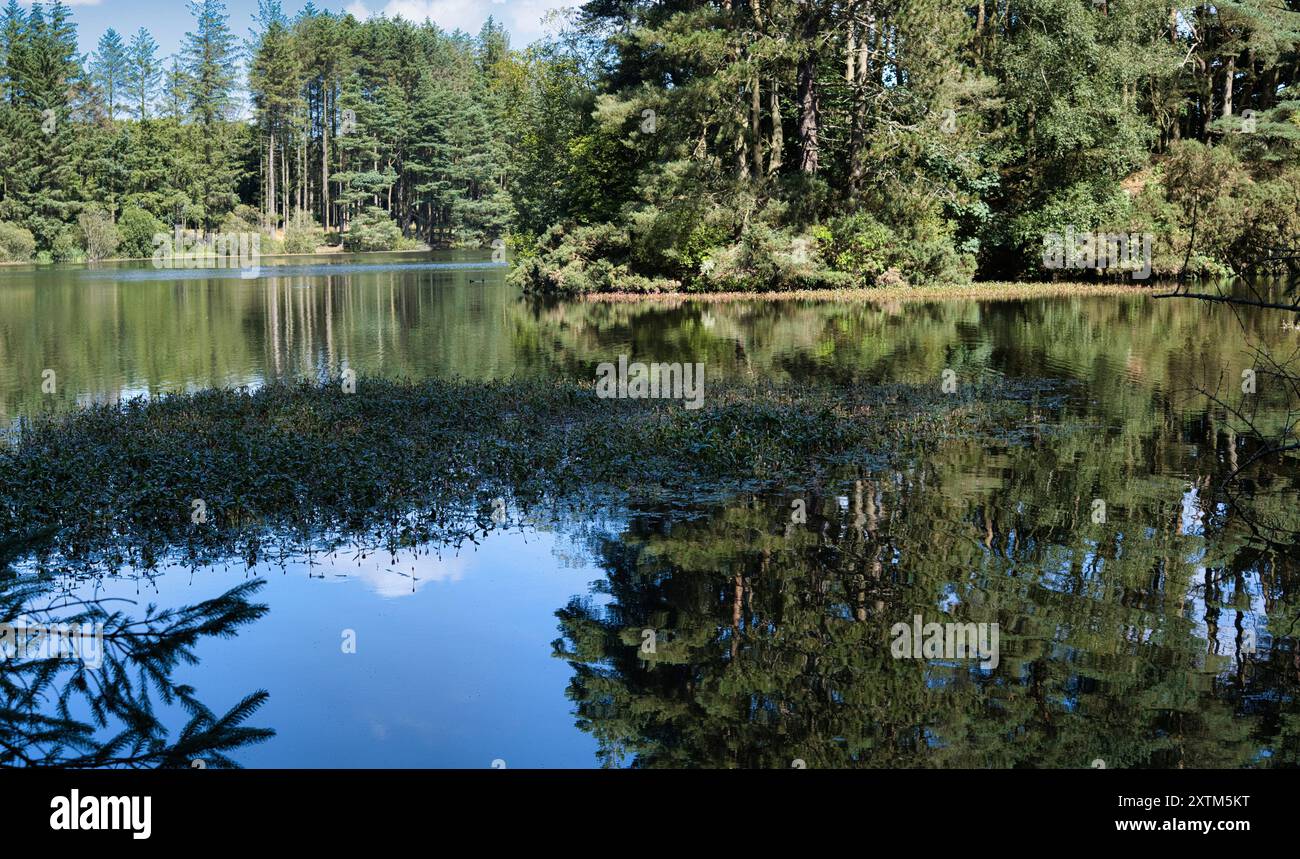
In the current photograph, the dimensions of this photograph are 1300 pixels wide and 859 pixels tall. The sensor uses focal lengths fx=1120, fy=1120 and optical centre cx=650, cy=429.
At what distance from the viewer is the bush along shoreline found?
11266 mm

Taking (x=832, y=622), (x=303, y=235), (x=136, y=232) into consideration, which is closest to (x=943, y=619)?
(x=832, y=622)

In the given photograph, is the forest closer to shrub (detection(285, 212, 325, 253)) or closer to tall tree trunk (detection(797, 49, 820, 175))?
tall tree trunk (detection(797, 49, 820, 175))

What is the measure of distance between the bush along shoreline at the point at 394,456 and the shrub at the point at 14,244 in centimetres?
6585

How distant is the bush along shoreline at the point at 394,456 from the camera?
11266 millimetres

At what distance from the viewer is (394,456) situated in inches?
539

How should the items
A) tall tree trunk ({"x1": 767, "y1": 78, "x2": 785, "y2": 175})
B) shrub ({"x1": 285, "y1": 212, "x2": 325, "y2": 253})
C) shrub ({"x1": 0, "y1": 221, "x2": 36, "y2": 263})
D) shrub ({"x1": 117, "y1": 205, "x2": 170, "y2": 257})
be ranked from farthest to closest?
shrub ({"x1": 285, "y1": 212, "x2": 325, "y2": 253}), shrub ({"x1": 117, "y1": 205, "x2": 170, "y2": 257}), shrub ({"x1": 0, "y1": 221, "x2": 36, "y2": 263}), tall tree trunk ({"x1": 767, "y1": 78, "x2": 785, "y2": 175})

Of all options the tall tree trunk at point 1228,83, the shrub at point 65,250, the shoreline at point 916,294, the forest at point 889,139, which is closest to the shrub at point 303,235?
the shrub at point 65,250

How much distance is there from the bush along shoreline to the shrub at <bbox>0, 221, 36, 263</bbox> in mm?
65853

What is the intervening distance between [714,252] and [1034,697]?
3700cm

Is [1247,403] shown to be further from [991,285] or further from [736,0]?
[736,0]

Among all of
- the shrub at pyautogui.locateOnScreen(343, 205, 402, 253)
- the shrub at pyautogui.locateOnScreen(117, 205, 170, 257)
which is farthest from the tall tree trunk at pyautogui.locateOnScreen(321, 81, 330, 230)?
the shrub at pyautogui.locateOnScreen(117, 205, 170, 257)

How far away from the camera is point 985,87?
4088 centimetres

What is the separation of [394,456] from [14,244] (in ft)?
242

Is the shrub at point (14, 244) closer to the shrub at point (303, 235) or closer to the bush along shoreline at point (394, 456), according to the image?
the shrub at point (303, 235)
